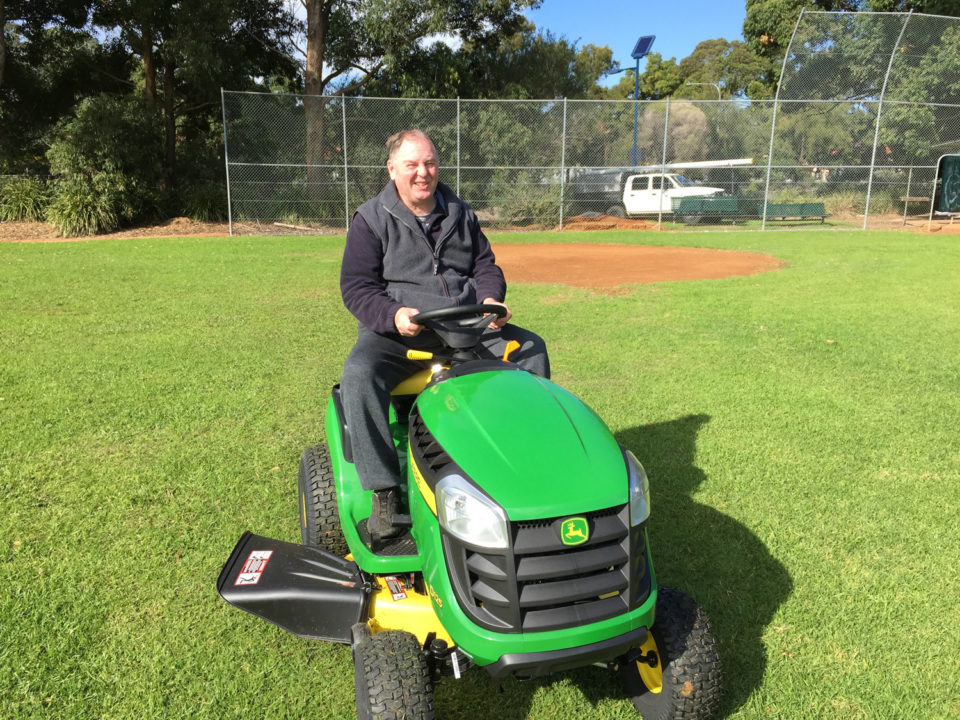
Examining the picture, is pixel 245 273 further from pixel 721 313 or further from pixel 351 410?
pixel 351 410

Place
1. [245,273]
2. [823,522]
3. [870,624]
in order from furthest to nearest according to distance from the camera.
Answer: [245,273]
[823,522]
[870,624]

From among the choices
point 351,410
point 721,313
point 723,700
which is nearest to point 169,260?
point 721,313

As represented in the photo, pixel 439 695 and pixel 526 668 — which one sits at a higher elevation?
pixel 526 668

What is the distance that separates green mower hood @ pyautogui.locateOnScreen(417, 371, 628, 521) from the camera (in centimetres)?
176

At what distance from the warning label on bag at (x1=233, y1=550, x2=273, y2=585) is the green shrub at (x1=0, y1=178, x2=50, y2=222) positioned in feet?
59.2

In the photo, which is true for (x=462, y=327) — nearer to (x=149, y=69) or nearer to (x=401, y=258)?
(x=401, y=258)

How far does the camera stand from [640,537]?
186cm

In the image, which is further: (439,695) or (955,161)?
(955,161)

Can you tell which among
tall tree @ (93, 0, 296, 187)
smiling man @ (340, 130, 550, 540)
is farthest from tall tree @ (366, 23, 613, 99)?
smiling man @ (340, 130, 550, 540)

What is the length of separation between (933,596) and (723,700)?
1112 mm

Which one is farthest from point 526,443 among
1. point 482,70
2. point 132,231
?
point 482,70

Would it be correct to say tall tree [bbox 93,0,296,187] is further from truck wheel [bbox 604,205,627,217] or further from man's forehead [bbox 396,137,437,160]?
man's forehead [bbox 396,137,437,160]

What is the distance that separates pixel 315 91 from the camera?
20.4 m

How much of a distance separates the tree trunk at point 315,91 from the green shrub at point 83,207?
4937mm
